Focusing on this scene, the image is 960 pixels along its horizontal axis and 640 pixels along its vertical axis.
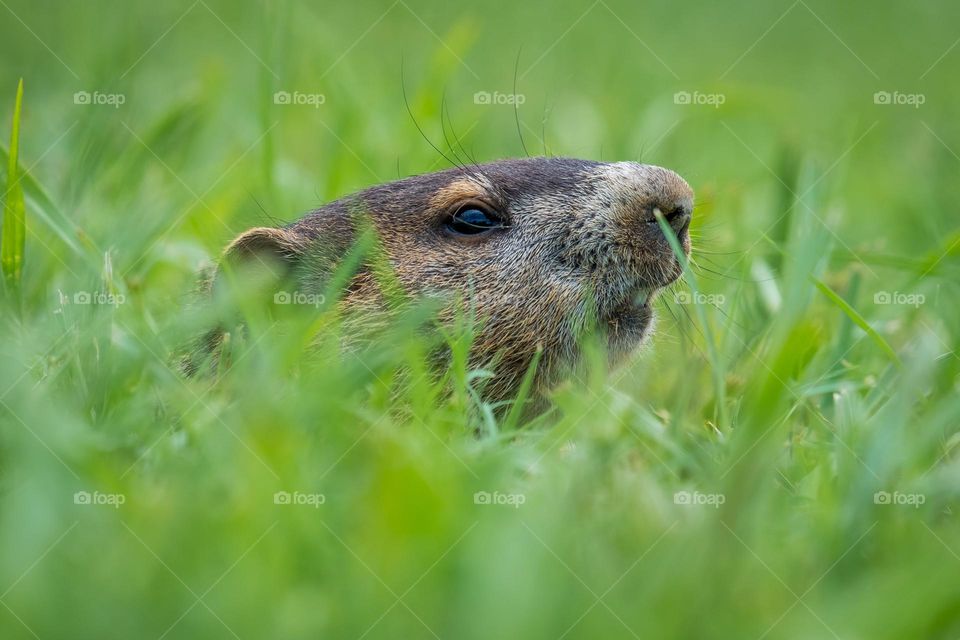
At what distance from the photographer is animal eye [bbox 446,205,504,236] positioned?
15.4 feet

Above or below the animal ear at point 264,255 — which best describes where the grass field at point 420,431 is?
below

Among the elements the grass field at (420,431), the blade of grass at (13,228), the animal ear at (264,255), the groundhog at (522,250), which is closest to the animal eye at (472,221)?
the groundhog at (522,250)

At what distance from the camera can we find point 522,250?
455 centimetres

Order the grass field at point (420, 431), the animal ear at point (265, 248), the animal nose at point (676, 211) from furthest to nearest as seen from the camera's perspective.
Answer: the animal ear at point (265, 248) → the animal nose at point (676, 211) → the grass field at point (420, 431)

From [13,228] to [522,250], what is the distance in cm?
209

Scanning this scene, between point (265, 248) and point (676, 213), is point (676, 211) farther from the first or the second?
point (265, 248)

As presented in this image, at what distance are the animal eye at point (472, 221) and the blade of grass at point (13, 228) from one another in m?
1.79

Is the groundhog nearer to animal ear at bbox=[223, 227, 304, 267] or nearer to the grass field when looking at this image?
animal ear at bbox=[223, 227, 304, 267]

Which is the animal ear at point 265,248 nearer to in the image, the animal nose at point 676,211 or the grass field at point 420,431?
the grass field at point 420,431

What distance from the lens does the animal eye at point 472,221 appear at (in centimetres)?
470

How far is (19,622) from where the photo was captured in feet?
6.81

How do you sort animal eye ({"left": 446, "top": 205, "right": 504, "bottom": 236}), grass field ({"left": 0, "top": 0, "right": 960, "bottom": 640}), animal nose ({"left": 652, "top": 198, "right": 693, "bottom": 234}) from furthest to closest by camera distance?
animal eye ({"left": 446, "top": 205, "right": 504, "bottom": 236})
animal nose ({"left": 652, "top": 198, "right": 693, "bottom": 234})
grass field ({"left": 0, "top": 0, "right": 960, "bottom": 640})

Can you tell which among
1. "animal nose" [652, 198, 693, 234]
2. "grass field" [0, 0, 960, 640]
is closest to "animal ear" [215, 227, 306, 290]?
"grass field" [0, 0, 960, 640]

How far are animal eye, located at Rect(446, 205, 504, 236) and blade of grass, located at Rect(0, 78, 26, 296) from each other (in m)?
1.79
